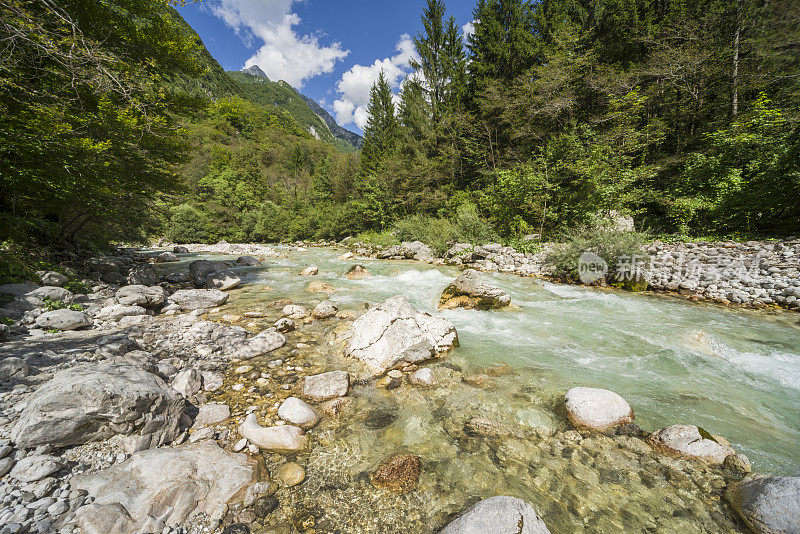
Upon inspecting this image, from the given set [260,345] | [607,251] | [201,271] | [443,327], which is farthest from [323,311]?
[607,251]

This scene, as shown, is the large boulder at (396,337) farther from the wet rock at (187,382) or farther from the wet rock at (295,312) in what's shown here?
the wet rock at (187,382)

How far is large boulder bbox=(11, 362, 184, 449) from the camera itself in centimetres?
202

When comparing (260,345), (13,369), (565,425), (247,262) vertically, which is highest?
(247,262)

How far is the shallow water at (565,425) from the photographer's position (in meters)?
2.20

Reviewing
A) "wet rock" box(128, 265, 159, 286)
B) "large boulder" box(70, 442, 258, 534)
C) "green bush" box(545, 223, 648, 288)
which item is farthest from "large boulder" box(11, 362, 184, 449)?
"green bush" box(545, 223, 648, 288)

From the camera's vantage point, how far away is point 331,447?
278 centimetres

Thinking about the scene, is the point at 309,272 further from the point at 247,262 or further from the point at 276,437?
the point at 276,437

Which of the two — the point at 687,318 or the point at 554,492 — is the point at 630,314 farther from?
the point at 554,492

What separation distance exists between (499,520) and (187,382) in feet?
12.8

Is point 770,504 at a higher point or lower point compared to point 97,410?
lower

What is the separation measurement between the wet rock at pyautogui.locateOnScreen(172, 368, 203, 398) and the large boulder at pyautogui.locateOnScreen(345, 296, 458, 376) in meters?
2.13

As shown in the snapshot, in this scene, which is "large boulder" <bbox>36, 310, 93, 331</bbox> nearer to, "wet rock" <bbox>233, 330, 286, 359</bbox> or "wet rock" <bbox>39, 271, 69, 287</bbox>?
"wet rock" <bbox>39, 271, 69, 287</bbox>

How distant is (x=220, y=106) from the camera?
53.8 m

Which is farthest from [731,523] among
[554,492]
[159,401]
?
[159,401]
